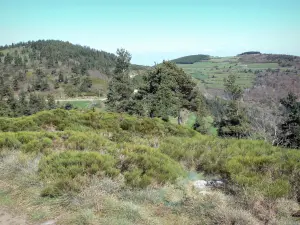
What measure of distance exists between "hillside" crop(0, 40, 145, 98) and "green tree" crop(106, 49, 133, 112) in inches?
1045

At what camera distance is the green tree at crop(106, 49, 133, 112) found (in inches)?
1407

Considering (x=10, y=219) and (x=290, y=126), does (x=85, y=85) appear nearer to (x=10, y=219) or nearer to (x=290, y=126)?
(x=290, y=126)

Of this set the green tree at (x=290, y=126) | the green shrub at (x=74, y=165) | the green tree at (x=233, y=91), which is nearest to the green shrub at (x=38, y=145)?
the green shrub at (x=74, y=165)

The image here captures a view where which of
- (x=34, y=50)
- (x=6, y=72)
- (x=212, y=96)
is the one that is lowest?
(x=212, y=96)

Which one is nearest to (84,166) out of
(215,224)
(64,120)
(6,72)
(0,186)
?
(0,186)

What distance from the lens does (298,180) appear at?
17.6 ft

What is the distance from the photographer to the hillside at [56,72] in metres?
100

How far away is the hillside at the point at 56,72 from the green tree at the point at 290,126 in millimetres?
44642

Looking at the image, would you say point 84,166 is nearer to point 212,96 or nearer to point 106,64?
point 212,96

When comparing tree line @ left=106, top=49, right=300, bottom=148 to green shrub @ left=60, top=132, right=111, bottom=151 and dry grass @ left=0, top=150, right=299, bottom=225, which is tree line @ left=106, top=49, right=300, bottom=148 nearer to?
green shrub @ left=60, top=132, right=111, bottom=151

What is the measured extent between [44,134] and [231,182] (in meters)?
5.92

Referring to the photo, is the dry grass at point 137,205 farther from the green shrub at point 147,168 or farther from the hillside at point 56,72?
the hillside at point 56,72

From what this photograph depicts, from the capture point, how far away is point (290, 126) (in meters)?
25.7

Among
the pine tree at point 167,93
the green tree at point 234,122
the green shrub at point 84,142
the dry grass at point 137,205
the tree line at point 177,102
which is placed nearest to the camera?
the dry grass at point 137,205
